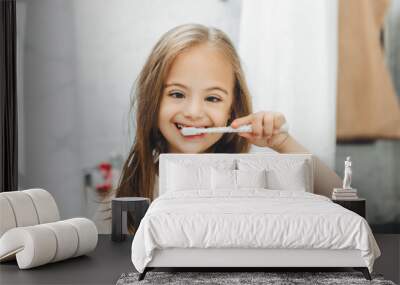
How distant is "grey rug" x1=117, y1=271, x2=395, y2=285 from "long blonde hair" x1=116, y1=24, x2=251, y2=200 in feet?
7.34

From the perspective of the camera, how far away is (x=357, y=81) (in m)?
7.12

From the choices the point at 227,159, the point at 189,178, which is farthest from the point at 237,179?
the point at 227,159

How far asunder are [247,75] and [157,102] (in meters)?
A: 1.02

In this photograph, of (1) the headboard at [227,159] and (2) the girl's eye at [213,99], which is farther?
(2) the girl's eye at [213,99]

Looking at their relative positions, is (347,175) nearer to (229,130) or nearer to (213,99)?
(229,130)

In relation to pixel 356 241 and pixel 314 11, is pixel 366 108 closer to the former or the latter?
pixel 314 11

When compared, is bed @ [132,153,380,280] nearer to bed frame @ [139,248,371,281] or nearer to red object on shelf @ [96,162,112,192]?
bed frame @ [139,248,371,281]

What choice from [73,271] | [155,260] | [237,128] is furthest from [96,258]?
[237,128]

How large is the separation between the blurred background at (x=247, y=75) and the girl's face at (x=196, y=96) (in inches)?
11.4

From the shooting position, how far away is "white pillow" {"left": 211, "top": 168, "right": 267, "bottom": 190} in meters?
6.35

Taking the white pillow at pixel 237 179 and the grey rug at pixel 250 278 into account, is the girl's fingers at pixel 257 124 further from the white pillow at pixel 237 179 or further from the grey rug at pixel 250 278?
the grey rug at pixel 250 278

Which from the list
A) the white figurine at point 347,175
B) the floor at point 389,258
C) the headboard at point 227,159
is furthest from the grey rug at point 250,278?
the headboard at point 227,159

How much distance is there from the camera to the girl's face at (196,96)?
707cm

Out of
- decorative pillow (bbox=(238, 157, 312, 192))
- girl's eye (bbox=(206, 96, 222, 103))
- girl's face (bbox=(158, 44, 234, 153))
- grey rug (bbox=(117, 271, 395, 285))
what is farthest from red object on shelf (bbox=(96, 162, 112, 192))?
→ grey rug (bbox=(117, 271, 395, 285))
